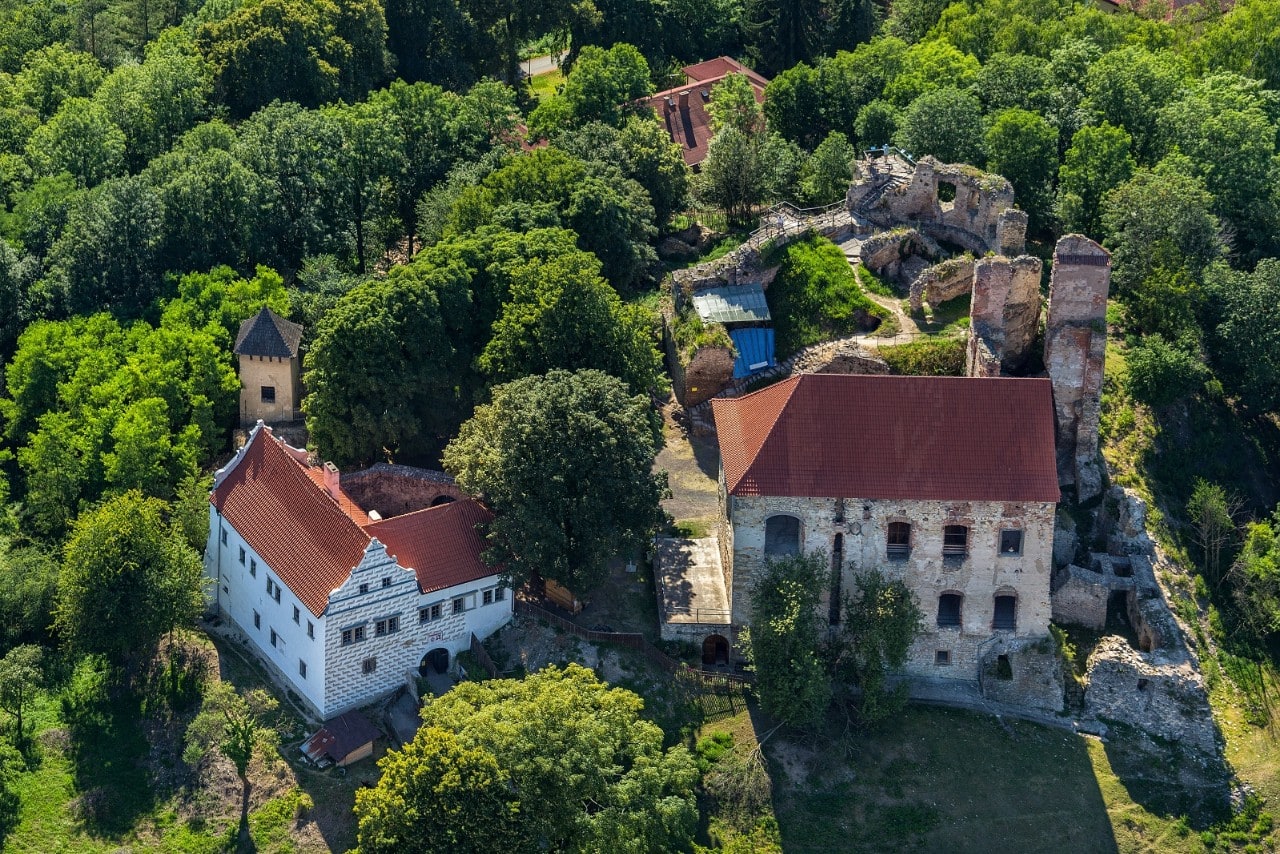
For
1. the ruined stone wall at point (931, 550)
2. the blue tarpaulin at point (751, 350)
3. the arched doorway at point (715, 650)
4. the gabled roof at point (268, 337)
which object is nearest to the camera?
the ruined stone wall at point (931, 550)

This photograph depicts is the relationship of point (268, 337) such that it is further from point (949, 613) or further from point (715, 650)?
point (949, 613)

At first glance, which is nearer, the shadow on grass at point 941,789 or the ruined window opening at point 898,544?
the shadow on grass at point 941,789

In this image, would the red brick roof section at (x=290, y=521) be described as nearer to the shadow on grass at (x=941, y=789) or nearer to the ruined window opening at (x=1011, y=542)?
the shadow on grass at (x=941, y=789)

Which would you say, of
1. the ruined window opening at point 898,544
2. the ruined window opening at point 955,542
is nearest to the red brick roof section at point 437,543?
the ruined window opening at point 898,544

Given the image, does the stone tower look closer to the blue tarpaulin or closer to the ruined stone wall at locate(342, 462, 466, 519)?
the ruined stone wall at locate(342, 462, 466, 519)

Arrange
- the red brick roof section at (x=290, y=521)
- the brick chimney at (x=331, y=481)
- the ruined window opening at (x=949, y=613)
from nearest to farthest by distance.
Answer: the red brick roof section at (x=290, y=521) → the ruined window opening at (x=949, y=613) → the brick chimney at (x=331, y=481)

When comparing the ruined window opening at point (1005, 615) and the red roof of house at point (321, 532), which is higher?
the red roof of house at point (321, 532)
